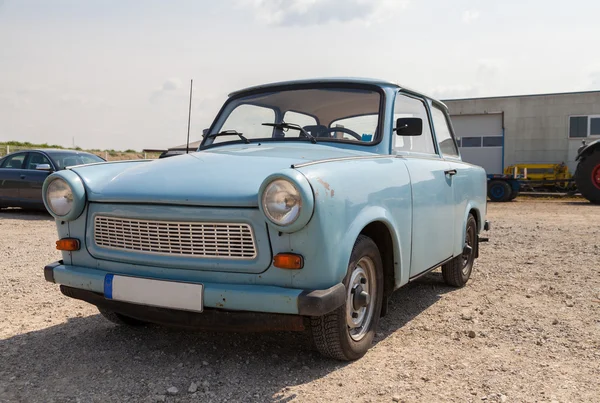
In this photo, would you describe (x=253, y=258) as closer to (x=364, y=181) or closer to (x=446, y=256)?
(x=364, y=181)

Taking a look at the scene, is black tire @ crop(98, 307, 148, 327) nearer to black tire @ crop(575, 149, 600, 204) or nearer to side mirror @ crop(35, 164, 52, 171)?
side mirror @ crop(35, 164, 52, 171)

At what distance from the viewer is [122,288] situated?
9.68 feet

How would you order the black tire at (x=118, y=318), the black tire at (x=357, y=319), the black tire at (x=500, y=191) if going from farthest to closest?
Result: the black tire at (x=500, y=191)
the black tire at (x=118, y=318)
the black tire at (x=357, y=319)

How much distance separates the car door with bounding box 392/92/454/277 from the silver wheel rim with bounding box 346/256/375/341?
0.48m

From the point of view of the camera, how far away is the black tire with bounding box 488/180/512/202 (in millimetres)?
16438

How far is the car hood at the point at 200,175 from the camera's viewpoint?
2838 millimetres

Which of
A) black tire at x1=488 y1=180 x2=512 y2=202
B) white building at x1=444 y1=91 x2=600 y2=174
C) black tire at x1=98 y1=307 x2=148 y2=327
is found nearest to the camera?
black tire at x1=98 y1=307 x2=148 y2=327

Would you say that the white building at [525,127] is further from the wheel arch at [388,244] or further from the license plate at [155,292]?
the license plate at [155,292]

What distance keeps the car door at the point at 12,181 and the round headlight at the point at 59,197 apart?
8882 mm

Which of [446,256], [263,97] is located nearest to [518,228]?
[446,256]

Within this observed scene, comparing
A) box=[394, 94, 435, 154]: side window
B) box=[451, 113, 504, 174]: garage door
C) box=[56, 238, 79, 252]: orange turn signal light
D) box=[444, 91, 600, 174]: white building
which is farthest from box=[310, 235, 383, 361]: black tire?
box=[444, 91, 600, 174]: white building

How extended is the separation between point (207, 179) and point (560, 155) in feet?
60.9

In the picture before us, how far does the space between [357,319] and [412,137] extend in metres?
1.57

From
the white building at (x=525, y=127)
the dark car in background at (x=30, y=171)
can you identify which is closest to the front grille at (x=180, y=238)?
the dark car in background at (x=30, y=171)
